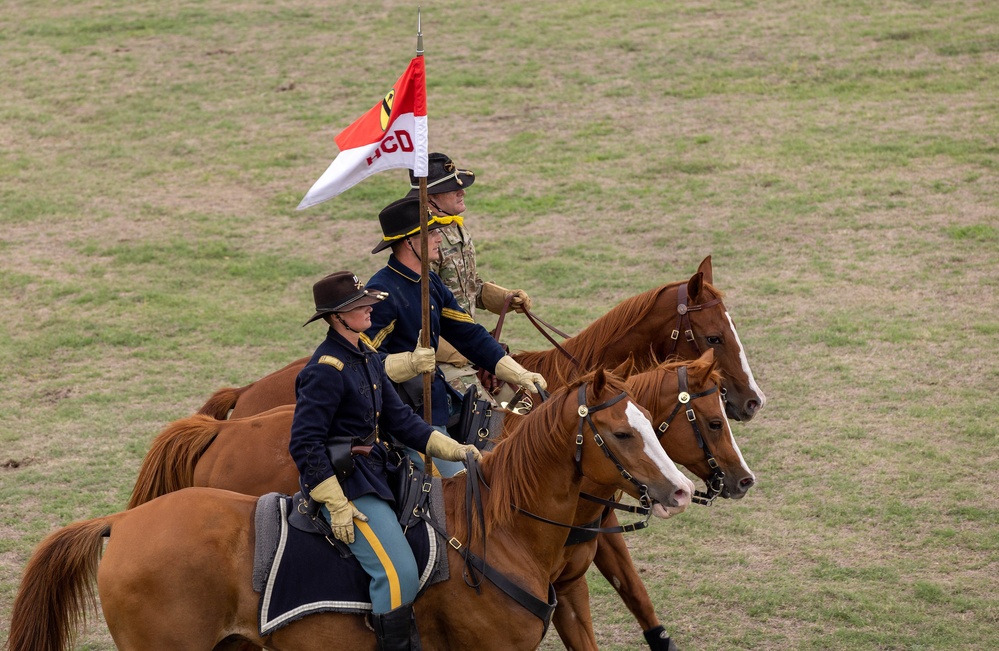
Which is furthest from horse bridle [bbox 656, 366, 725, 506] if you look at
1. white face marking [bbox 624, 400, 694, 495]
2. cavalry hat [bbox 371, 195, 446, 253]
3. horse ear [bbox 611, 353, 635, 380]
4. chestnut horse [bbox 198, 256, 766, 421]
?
cavalry hat [bbox 371, 195, 446, 253]

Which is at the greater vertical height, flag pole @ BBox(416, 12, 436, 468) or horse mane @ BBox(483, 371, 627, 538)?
flag pole @ BBox(416, 12, 436, 468)

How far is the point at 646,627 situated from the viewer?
297 inches

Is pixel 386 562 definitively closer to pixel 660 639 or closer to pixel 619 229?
pixel 660 639

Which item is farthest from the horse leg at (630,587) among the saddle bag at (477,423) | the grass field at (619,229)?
the saddle bag at (477,423)

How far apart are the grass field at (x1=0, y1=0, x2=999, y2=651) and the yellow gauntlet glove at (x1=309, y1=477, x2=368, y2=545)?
3.04 meters

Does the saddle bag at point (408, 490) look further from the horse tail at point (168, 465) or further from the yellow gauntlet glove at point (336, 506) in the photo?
the horse tail at point (168, 465)

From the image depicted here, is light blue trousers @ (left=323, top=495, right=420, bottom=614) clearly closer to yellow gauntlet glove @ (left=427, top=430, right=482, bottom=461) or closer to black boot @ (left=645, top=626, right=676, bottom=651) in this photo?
yellow gauntlet glove @ (left=427, top=430, right=482, bottom=461)

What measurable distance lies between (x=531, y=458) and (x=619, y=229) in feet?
34.8

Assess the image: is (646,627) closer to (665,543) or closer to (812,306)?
(665,543)

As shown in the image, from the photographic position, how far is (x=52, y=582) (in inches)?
230

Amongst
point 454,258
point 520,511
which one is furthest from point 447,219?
point 520,511

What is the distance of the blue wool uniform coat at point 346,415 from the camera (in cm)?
578

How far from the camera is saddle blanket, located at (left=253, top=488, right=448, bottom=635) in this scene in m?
5.66

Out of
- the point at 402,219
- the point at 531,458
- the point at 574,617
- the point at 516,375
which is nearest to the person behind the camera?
the point at 531,458
